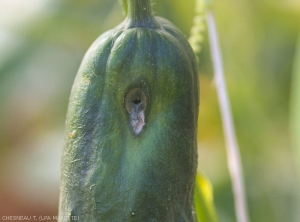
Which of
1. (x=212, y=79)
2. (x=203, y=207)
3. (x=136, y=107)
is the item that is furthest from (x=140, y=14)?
(x=212, y=79)

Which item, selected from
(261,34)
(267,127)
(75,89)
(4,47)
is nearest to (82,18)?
(4,47)

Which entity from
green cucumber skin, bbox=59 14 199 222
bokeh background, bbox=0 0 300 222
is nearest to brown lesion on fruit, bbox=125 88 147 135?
green cucumber skin, bbox=59 14 199 222

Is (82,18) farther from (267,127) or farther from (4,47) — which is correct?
(267,127)

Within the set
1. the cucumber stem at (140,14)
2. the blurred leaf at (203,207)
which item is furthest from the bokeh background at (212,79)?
the cucumber stem at (140,14)

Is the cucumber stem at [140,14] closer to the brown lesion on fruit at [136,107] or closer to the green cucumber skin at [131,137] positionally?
the green cucumber skin at [131,137]

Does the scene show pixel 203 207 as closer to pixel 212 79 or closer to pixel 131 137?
pixel 131 137

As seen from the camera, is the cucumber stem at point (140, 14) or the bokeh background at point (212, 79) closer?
the cucumber stem at point (140, 14)

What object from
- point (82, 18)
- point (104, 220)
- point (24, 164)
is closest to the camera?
point (104, 220)
